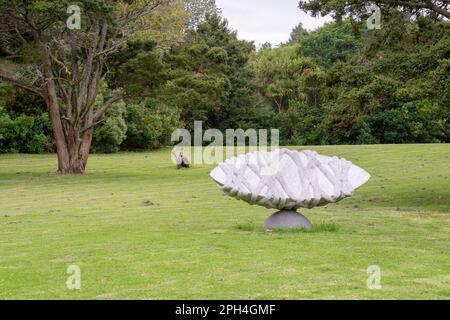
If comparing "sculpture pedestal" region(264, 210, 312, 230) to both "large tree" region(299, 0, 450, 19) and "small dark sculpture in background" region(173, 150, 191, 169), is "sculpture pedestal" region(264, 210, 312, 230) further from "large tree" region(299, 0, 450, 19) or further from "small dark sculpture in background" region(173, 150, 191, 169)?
"small dark sculpture in background" region(173, 150, 191, 169)

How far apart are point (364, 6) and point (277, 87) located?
44744 millimetres

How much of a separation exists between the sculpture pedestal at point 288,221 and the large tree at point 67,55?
681 inches

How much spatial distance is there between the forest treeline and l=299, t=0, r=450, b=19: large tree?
300 mm

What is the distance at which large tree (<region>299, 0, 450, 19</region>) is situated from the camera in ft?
66.6

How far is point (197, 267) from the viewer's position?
31.9ft

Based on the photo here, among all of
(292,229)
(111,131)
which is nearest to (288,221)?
(292,229)

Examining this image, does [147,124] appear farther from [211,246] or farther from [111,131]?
[211,246]

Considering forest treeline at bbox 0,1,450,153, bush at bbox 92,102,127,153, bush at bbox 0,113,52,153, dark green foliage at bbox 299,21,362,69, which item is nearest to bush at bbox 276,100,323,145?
forest treeline at bbox 0,1,450,153

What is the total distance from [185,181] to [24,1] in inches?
366

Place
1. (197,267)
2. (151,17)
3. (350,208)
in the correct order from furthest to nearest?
(151,17), (350,208), (197,267)

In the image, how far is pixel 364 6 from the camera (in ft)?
68.5
